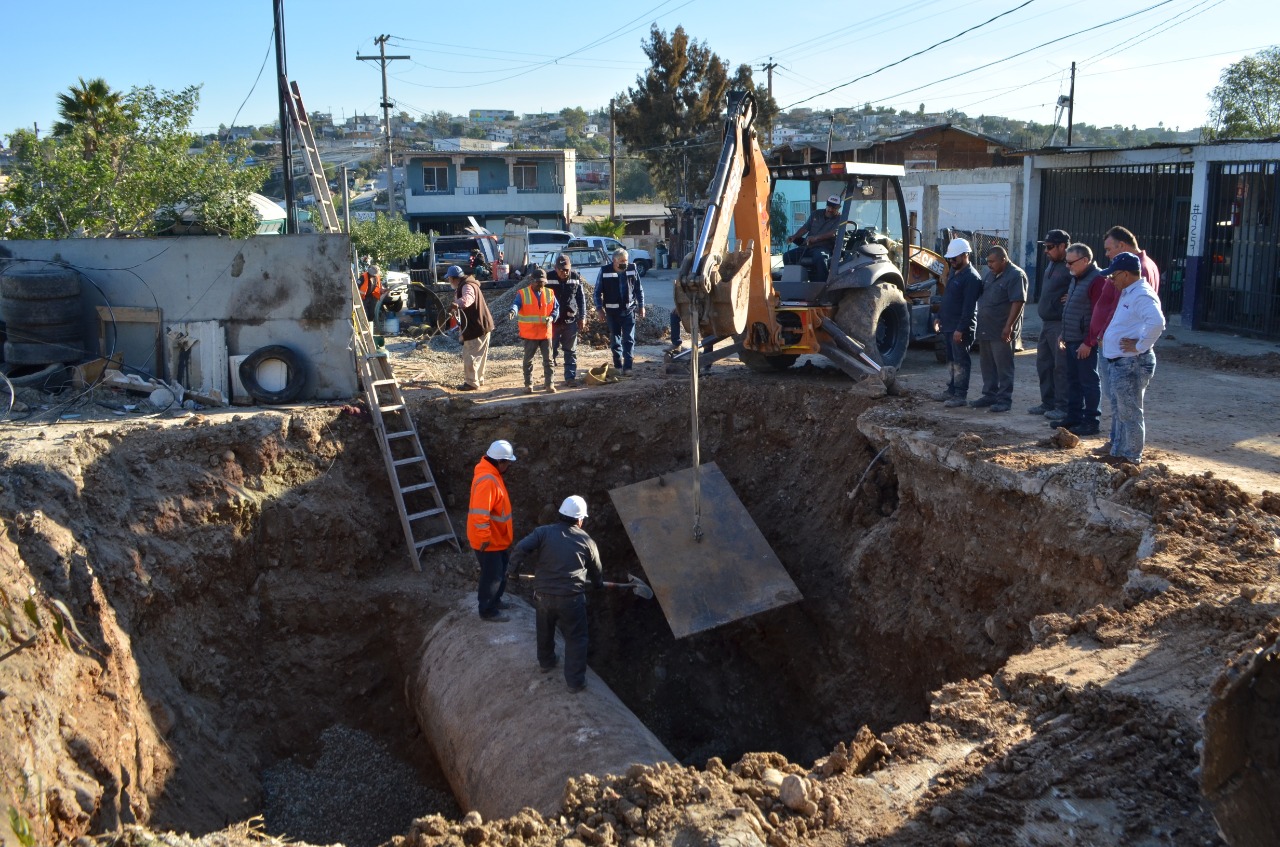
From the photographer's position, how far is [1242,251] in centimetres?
1517

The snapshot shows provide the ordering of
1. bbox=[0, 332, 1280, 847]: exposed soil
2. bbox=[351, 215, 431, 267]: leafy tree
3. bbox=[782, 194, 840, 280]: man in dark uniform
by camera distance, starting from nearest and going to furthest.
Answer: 1. bbox=[0, 332, 1280, 847]: exposed soil
2. bbox=[782, 194, 840, 280]: man in dark uniform
3. bbox=[351, 215, 431, 267]: leafy tree

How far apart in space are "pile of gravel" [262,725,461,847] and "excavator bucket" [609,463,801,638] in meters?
2.46

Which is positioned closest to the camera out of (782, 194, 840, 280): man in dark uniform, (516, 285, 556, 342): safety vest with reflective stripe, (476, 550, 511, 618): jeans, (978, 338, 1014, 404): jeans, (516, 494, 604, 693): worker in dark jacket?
(516, 494, 604, 693): worker in dark jacket

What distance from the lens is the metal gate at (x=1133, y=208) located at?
664 inches

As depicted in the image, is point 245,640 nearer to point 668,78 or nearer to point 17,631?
point 17,631

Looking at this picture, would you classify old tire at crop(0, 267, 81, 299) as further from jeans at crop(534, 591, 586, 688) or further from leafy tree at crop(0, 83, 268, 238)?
jeans at crop(534, 591, 586, 688)

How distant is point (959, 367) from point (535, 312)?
14.8 ft

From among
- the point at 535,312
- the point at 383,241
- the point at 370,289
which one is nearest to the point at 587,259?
the point at 383,241

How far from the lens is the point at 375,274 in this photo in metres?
16.6

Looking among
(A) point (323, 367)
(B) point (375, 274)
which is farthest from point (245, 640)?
(B) point (375, 274)

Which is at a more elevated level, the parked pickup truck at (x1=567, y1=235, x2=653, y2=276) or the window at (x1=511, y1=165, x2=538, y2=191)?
the window at (x1=511, y1=165, x2=538, y2=191)

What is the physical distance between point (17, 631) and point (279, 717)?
2.81 m

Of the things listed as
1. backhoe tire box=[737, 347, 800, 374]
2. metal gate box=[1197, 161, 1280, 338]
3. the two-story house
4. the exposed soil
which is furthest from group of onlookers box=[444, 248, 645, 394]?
the two-story house

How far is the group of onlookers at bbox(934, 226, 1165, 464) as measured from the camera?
280 inches
